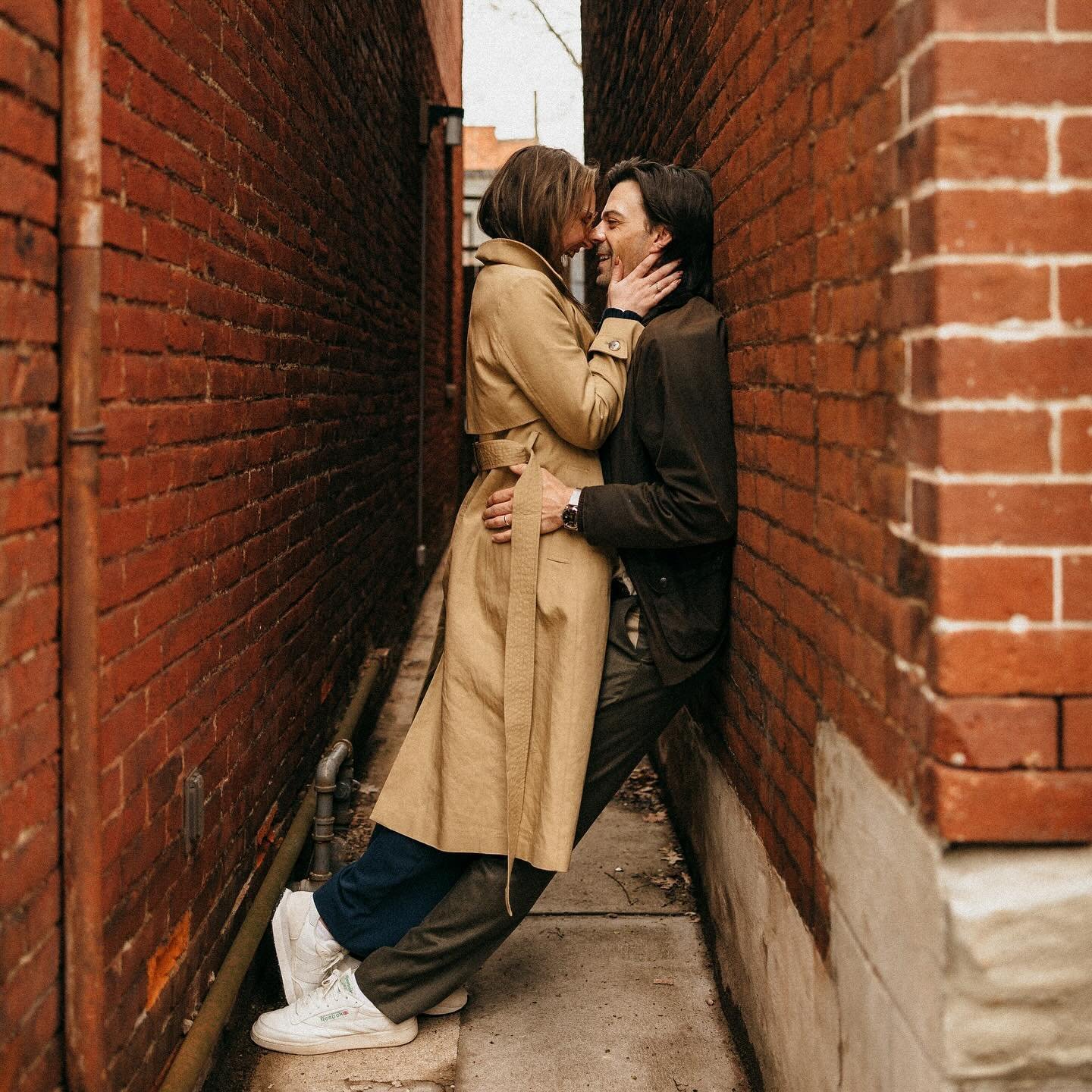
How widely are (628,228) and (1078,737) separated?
206 centimetres

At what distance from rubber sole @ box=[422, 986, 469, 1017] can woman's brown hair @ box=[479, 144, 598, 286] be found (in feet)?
6.54

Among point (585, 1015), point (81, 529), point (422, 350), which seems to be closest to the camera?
point (81, 529)

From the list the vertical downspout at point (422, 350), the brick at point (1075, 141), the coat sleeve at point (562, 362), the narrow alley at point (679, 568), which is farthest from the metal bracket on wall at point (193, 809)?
the vertical downspout at point (422, 350)

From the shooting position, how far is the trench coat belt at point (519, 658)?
10.0ft

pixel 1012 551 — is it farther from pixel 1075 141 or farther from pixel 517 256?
pixel 517 256

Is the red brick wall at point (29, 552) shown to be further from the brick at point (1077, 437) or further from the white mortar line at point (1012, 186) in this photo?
the brick at point (1077, 437)

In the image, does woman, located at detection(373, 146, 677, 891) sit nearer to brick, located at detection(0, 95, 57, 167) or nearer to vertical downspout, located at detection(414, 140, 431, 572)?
brick, located at detection(0, 95, 57, 167)

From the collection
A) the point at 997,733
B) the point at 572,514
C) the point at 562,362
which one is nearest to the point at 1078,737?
the point at 997,733

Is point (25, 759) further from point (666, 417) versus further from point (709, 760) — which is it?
point (709, 760)

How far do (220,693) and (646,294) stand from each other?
152 centimetres

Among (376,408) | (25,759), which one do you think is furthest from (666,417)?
(376,408)

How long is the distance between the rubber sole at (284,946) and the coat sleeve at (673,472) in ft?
4.51

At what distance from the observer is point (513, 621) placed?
3.07 metres

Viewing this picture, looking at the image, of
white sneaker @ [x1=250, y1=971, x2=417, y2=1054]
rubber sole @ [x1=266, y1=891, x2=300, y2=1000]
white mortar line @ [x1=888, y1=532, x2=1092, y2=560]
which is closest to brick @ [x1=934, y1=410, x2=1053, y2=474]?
white mortar line @ [x1=888, y1=532, x2=1092, y2=560]
